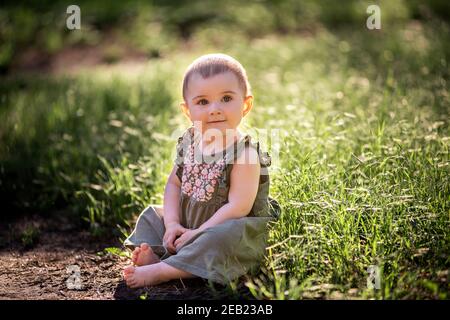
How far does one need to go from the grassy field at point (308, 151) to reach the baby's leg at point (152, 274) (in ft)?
0.97

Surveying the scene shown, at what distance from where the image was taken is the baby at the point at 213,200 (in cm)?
235

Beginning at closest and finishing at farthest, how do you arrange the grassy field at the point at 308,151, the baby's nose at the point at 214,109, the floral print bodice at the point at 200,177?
the grassy field at the point at 308,151 → the baby's nose at the point at 214,109 → the floral print bodice at the point at 200,177

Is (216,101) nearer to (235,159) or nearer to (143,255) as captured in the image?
(235,159)

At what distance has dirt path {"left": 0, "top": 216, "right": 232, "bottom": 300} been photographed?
2.40m

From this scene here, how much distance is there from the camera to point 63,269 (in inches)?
108

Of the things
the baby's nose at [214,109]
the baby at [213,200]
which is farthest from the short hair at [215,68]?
the baby's nose at [214,109]

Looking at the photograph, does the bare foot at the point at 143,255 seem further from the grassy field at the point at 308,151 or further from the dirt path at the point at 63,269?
the grassy field at the point at 308,151

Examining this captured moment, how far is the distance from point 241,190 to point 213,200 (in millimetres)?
169

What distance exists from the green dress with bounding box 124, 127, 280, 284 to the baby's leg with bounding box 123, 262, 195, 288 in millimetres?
34

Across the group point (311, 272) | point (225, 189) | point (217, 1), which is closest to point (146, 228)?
point (225, 189)

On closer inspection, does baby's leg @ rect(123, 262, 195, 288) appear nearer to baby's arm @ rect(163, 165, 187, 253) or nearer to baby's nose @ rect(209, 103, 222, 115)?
baby's arm @ rect(163, 165, 187, 253)

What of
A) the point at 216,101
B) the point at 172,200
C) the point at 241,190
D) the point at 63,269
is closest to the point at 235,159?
the point at 241,190
